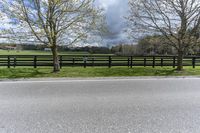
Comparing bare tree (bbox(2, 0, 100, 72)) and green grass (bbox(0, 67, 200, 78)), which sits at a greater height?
bare tree (bbox(2, 0, 100, 72))

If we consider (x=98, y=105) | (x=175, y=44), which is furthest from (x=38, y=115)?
(x=175, y=44)

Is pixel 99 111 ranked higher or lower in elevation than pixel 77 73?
lower

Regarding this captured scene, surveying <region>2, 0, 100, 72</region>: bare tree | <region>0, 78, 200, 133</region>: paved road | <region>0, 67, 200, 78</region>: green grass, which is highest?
<region>2, 0, 100, 72</region>: bare tree

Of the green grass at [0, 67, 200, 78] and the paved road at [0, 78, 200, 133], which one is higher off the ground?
the green grass at [0, 67, 200, 78]

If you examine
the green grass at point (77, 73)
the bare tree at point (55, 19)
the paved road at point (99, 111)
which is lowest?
the paved road at point (99, 111)

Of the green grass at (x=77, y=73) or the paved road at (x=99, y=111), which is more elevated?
the green grass at (x=77, y=73)

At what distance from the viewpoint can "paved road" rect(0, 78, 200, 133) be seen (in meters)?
4.66

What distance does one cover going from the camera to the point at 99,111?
581 cm

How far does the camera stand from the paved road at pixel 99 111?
15.3 feet

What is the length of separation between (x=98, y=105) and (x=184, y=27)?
41.9ft

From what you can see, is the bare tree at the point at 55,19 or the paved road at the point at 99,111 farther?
the bare tree at the point at 55,19

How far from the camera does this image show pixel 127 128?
4629 millimetres

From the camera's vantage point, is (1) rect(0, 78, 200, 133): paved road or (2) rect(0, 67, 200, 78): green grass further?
(2) rect(0, 67, 200, 78): green grass

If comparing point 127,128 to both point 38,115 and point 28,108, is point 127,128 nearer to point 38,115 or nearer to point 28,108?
point 38,115
